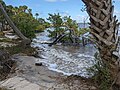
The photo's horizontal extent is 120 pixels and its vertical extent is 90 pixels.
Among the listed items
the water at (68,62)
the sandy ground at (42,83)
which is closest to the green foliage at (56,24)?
the water at (68,62)

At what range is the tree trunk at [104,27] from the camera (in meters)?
6.39

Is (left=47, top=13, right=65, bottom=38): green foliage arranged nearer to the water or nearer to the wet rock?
the water

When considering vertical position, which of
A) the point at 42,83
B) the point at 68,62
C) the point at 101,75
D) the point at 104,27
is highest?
the point at 104,27

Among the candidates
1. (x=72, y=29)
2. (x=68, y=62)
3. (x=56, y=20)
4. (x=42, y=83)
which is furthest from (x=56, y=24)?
(x=42, y=83)

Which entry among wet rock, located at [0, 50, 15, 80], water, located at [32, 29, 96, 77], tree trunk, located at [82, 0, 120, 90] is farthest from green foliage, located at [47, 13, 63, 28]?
tree trunk, located at [82, 0, 120, 90]

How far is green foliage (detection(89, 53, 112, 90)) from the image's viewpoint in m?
6.90

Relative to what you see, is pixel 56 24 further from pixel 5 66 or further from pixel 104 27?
pixel 104 27

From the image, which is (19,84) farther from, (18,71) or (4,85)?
(18,71)

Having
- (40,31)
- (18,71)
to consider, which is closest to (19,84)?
(18,71)

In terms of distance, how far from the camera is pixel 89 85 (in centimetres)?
774

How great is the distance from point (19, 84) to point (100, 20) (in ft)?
10.7

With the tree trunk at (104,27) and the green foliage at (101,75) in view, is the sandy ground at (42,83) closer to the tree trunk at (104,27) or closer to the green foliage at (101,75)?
the green foliage at (101,75)

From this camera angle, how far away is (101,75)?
744 cm

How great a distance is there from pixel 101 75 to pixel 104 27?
168 cm
